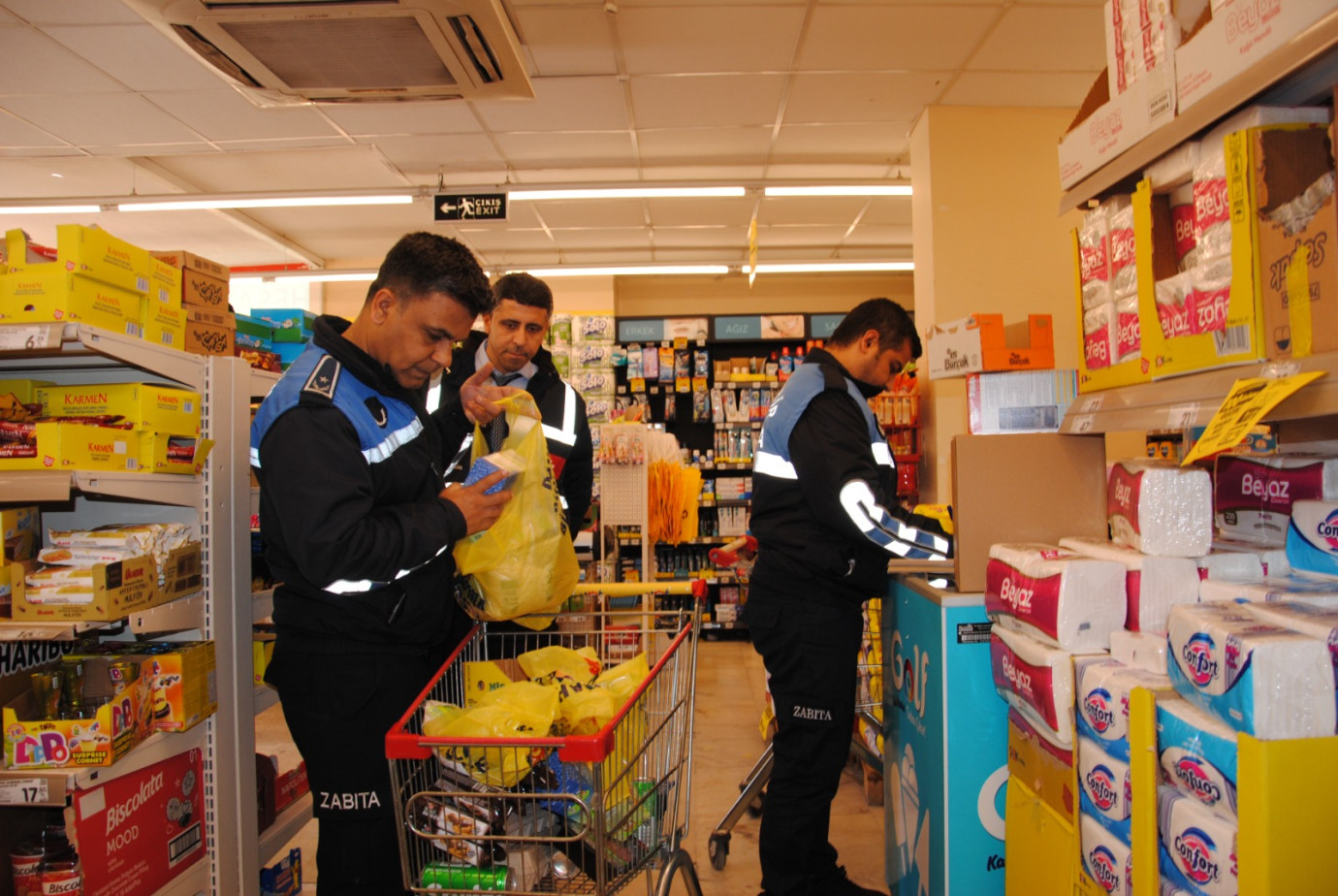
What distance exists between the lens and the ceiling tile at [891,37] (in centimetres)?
442

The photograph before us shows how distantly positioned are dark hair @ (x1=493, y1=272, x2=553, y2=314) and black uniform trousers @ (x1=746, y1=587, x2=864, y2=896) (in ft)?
4.26

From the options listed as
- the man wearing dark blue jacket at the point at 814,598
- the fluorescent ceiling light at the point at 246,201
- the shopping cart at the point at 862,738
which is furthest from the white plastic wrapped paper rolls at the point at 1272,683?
the fluorescent ceiling light at the point at 246,201

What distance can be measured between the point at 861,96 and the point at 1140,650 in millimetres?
4897

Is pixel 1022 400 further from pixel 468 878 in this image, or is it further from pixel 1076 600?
pixel 468 878

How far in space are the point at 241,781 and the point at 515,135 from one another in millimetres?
4935

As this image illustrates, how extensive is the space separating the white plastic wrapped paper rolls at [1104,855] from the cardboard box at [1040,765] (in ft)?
0.16

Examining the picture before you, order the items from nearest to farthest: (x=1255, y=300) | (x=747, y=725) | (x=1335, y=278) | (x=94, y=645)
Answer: (x=1335, y=278) < (x=1255, y=300) < (x=94, y=645) < (x=747, y=725)

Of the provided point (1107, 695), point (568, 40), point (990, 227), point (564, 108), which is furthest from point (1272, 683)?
point (564, 108)

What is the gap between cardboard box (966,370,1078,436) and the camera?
204cm

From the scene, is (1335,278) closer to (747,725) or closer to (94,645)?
(94,645)

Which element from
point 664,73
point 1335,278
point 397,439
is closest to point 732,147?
point 664,73

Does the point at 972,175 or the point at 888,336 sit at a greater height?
the point at 972,175

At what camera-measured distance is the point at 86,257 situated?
1.97 m

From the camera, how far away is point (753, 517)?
261 centimetres
